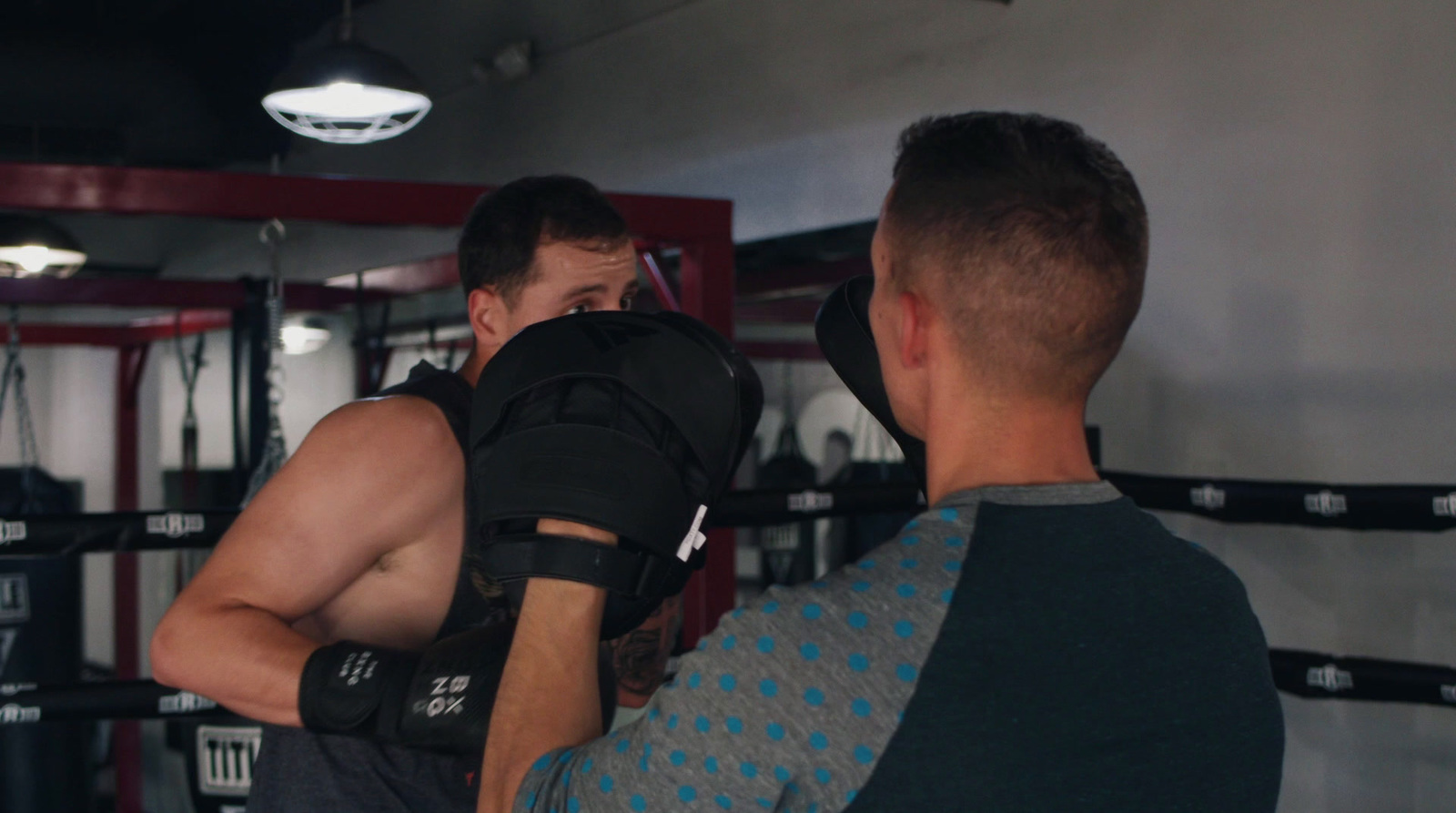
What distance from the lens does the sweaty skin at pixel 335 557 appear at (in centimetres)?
122

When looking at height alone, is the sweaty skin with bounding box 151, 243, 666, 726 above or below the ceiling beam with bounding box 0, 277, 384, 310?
below

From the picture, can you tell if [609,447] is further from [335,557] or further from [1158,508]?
[1158,508]

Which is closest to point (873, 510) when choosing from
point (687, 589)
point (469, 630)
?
point (687, 589)

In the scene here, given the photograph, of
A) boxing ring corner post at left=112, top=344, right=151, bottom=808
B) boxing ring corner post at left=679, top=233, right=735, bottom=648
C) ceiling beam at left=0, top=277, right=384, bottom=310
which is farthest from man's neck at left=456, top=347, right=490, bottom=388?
boxing ring corner post at left=112, top=344, right=151, bottom=808

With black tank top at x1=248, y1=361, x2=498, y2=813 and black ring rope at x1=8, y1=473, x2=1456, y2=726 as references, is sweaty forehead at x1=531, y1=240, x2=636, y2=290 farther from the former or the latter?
black ring rope at x1=8, y1=473, x2=1456, y2=726

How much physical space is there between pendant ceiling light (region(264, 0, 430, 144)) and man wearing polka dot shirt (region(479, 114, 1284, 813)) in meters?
2.43

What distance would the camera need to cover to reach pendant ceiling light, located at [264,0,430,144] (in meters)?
2.96

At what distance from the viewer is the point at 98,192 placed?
6.95 feet

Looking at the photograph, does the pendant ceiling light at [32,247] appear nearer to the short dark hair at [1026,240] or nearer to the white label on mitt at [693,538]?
the white label on mitt at [693,538]

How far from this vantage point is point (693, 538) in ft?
3.28

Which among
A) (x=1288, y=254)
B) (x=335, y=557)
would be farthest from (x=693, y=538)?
(x=1288, y=254)

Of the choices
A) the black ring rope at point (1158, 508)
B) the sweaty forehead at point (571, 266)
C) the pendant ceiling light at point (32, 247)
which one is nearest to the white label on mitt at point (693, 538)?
the sweaty forehead at point (571, 266)

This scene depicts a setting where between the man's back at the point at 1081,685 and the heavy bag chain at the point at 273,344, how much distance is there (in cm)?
178

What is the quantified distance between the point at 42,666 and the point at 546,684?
381cm
